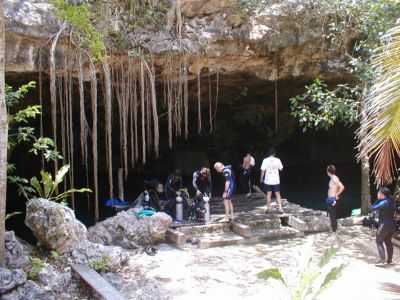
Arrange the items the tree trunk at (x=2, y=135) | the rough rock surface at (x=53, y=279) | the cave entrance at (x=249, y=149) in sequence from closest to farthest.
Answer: the tree trunk at (x=2, y=135), the rough rock surface at (x=53, y=279), the cave entrance at (x=249, y=149)

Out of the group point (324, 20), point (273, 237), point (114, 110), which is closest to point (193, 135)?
point (114, 110)

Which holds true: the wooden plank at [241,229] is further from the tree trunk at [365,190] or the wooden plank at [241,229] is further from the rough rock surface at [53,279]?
the rough rock surface at [53,279]

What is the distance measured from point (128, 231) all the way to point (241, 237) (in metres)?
2.00

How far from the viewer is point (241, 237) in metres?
8.58

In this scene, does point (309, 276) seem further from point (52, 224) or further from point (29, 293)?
point (52, 224)

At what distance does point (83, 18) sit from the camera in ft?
21.9

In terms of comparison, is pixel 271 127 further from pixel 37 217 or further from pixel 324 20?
pixel 37 217

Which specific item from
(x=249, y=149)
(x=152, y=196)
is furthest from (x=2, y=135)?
(x=249, y=149)

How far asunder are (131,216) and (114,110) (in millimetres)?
6045

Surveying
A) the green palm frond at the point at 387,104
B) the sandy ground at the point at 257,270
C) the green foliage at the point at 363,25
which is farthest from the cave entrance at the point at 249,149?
the green palm frond at the point at 387,104

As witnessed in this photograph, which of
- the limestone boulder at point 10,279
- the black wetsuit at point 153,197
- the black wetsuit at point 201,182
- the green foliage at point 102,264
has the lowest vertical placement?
the green foliage at point 102,264

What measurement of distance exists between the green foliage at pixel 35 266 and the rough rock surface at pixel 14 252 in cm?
8

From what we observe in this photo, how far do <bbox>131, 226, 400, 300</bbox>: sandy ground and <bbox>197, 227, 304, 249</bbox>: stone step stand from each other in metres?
0.14

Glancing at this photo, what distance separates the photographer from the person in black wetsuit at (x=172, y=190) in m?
9.39
